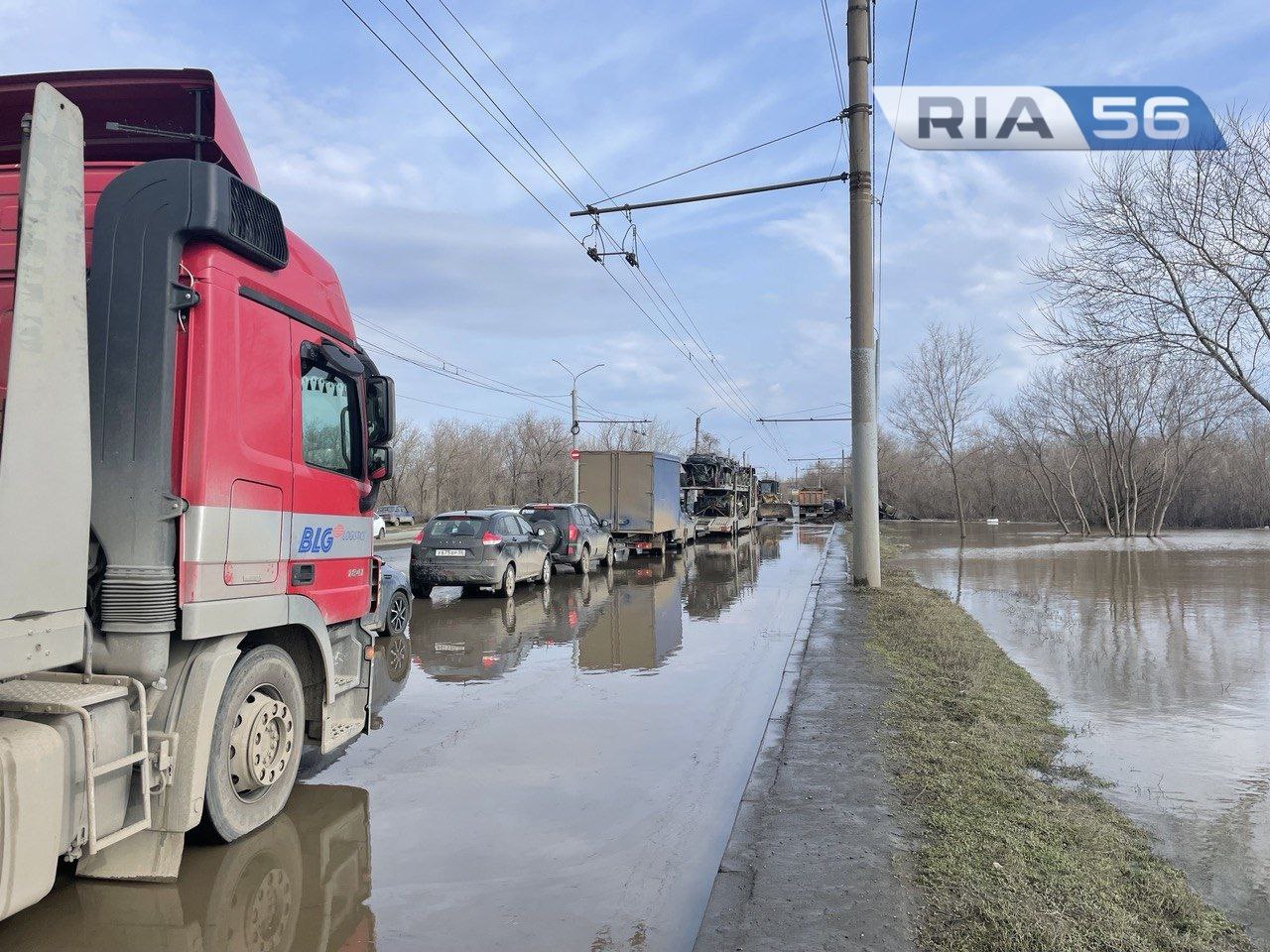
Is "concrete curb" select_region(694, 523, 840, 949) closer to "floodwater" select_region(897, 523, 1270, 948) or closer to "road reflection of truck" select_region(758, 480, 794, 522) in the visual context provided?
"floodwater" select_region(897, 523, 1270, 948)

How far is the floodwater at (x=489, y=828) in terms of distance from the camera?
3604 millimetres

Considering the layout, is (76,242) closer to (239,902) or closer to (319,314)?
(319,314)

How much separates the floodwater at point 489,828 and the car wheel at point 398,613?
3.26 ft

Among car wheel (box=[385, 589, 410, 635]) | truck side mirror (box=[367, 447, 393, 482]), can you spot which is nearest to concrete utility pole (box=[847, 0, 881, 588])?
car wheel (box=[385, 589, 410, 635])

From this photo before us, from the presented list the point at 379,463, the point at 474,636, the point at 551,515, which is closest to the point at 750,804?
the point at 379,463

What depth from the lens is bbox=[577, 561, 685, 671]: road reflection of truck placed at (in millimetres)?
9723

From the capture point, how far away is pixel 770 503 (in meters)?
64.9

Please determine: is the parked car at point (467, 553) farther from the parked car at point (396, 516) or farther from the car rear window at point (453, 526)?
the parked car at point (396, 516)

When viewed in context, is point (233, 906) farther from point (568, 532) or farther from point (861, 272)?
Answer: point (568, 532)

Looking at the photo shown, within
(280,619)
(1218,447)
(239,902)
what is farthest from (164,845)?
(1218,447)

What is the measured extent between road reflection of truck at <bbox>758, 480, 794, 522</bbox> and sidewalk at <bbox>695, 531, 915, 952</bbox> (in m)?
57.4

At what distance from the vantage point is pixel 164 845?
12.7 feet

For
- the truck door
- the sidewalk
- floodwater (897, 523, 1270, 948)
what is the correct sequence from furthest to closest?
the truck door < floodwater (897, 523, 1270, 948) < the sidewalk

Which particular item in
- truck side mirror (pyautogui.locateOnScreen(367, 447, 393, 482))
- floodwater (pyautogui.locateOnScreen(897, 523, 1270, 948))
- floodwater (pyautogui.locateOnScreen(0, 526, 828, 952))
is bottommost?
floodwater (pyautogui.locateOnScreen(0, 526, 828, 952))
